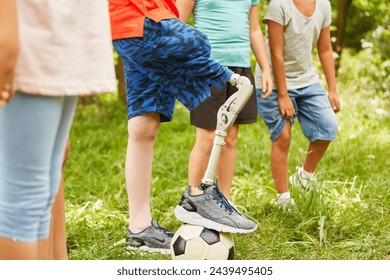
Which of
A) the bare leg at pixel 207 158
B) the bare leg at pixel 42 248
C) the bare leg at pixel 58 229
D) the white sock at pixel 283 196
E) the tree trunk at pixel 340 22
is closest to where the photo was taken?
the bare leg at pixel 42 248

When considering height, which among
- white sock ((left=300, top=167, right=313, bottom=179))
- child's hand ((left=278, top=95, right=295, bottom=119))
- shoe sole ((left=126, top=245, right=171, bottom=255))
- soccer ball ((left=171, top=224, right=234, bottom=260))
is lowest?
white sock ((left=300, top=167, right=313, bottom=179))

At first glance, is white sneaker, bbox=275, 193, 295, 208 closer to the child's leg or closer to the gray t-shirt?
the child's leg

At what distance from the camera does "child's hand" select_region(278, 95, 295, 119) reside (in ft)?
13.2

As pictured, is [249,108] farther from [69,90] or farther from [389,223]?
[69,90]

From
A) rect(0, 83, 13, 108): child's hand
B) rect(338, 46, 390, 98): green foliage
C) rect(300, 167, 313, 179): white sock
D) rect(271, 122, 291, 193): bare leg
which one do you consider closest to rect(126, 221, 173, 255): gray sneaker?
rect(271, 122, 291, 193): bare leg

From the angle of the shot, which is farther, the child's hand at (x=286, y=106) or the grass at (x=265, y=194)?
the child's hand at (x=286, y=106)

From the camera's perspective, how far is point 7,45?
1.56m

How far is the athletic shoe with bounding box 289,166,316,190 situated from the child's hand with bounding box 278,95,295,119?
35 cm

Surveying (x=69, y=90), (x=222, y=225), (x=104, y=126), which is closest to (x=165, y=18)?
(x=222, y=225)

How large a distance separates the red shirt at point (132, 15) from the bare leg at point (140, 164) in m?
0.44

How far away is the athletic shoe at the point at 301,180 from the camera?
3784 millimetres

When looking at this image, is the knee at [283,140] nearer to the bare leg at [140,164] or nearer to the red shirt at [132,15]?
the bare leg at [140,164]

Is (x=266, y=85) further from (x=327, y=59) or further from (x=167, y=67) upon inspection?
(x=327, y=59)

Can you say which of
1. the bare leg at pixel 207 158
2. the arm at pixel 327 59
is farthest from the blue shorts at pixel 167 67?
the arm at pixel 327 59
